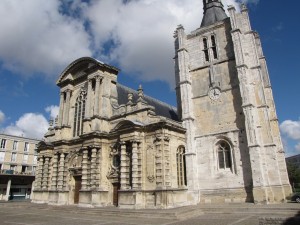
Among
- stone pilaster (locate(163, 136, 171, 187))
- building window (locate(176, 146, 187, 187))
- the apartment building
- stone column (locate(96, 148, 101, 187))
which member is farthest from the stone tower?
the apartment building

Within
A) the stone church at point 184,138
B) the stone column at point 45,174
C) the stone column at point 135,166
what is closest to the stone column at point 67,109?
the stone church at point 184,138

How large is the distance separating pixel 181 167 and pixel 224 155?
12.0 feet

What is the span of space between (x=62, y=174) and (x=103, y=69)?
1073 centimetres

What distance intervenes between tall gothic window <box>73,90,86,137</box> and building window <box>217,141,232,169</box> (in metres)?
13.2

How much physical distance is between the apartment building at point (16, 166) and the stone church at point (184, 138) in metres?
15.0

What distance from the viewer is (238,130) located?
2062 centimetres

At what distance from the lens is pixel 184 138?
2220 cm

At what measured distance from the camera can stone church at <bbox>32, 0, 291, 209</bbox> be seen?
1916 cm

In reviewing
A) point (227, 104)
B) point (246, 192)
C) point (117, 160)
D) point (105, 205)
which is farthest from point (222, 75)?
point (105, 205)

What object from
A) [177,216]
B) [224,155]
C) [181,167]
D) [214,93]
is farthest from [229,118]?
[177,216]

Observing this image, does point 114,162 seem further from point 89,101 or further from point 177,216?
point 177,216

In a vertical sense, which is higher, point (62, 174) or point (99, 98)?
point (99, 98)

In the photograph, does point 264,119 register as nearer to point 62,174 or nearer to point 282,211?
point 282,211

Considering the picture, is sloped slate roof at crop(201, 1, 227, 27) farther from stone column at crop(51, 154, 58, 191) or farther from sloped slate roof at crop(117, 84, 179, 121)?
stone column at crop(51, 154, 58, 191)
